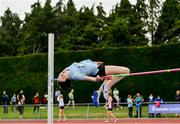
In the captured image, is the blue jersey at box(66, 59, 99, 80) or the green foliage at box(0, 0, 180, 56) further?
the green foliage at box(0, 0, 180, 56)

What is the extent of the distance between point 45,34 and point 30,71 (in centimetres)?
1682

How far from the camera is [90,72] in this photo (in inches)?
329

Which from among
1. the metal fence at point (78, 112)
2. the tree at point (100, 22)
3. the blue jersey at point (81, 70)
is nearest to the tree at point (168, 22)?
the tree at point (100, 22)

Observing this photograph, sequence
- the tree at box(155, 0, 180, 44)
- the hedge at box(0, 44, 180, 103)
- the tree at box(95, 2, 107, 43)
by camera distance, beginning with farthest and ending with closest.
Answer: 1. the tree at box(95, 2, 107, 43)
2. the tree at box(155, 0, 180, 44)
3. the hedge at box(0, 44, 180, 103)

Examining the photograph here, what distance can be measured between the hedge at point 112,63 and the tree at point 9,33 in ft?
55.8

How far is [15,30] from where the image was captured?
2077 inches

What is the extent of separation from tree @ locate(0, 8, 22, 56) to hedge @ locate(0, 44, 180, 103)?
17.0 metres

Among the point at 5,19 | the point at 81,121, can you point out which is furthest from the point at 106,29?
the point at 81,121

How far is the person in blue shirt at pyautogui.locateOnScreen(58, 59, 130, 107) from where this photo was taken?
323 inches

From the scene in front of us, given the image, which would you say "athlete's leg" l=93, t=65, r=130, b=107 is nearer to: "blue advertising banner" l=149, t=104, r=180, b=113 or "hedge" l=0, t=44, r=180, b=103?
"blue advertising banner" l=149, t=104, r=180, b=113

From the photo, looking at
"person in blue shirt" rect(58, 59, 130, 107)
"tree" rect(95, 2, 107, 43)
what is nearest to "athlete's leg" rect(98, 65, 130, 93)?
"person in blue shirt" rect(58, 59, 130, 107)

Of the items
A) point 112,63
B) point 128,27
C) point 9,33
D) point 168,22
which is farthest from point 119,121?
point 9,33

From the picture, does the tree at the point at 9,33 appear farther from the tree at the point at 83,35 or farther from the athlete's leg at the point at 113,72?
the athlete's leg at the point at 113,72

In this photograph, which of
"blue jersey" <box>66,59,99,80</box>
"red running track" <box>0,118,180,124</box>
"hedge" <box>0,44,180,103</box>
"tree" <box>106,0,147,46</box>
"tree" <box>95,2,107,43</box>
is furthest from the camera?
"tree" <box>95,2,107,43</box>
